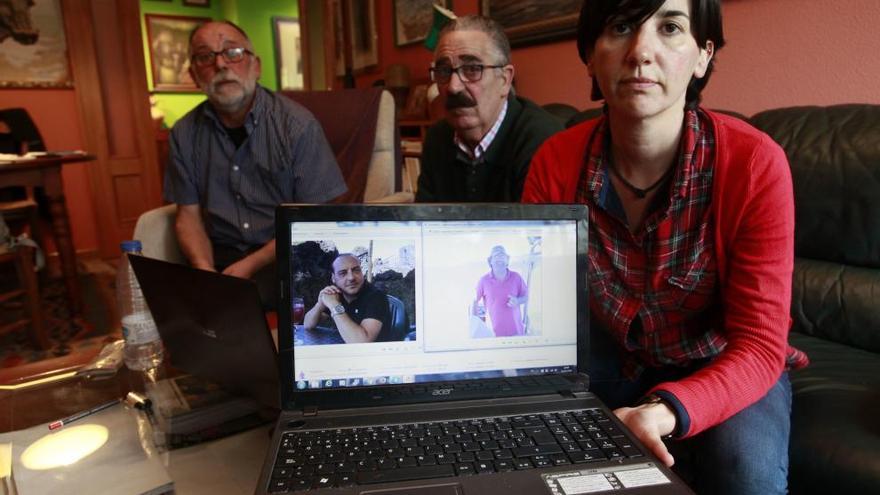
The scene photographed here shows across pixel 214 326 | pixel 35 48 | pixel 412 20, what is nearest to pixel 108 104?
pixel 35 48

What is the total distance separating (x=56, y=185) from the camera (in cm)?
257

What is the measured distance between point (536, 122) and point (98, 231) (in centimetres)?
381

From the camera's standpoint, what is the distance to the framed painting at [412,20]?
302 centimetres

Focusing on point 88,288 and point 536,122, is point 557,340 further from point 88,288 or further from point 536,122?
point 88,288

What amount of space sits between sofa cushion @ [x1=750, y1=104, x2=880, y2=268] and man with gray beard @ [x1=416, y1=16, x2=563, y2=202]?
601 millimetres

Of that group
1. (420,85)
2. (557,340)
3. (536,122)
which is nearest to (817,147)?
(536,122)

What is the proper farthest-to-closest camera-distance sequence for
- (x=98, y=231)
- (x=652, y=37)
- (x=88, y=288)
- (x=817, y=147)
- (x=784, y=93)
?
(x=98, y=231) < (x=88, y=288) < (x=784, y=93) < (x=817, y=147) < (x=652, y=37)

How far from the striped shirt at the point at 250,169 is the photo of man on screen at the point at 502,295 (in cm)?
111

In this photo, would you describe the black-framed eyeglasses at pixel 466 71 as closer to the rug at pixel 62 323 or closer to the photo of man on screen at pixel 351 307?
the photo of man on screen at pixel 351 307

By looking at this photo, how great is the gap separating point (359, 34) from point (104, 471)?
11.5ft

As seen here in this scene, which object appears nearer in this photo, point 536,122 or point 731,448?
point 731,448

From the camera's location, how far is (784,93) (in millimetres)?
1573

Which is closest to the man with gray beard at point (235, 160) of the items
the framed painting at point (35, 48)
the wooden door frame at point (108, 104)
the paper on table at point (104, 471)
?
the paper on table at point (104, 471)

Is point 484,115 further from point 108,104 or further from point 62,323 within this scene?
point 108,104
